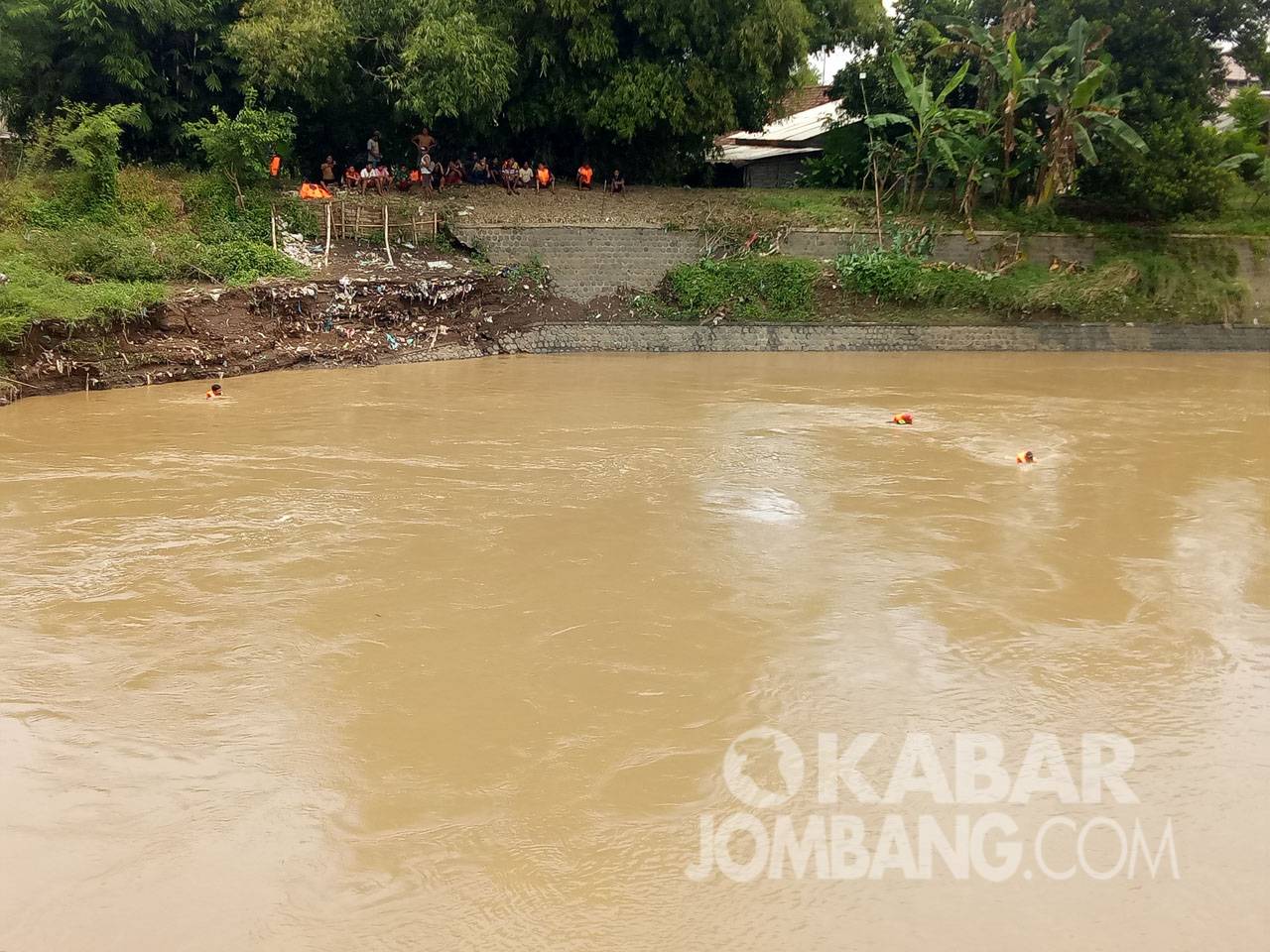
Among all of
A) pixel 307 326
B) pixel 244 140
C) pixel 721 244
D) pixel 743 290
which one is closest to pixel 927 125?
pixel 721 244

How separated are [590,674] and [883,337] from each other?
13.9 m

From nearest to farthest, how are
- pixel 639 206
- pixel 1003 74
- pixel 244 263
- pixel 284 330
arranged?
pixel 284 330 < pixel 244 263 < pixel 1003 74 < pixel 639 206

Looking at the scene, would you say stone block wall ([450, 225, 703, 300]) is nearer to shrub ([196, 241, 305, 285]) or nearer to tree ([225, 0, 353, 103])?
shrub ([196, 241, 305, 285])

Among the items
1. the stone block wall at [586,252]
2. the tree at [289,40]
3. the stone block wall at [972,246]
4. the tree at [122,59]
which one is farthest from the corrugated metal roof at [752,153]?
the tree at [122,59]

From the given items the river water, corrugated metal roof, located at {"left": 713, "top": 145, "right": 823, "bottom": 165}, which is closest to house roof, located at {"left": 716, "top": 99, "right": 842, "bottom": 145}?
corrugated metal roof, located at {"left": 713, "top": 145, "right": 823, "bottom": 165}

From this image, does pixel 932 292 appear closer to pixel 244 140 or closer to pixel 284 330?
pixel 284 330

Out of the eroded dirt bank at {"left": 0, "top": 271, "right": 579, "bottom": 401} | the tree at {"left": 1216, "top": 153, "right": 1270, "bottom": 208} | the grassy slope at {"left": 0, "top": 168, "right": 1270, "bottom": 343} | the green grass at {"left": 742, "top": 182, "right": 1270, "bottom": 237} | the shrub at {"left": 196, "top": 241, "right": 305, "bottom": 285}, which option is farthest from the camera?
the green grass at {"left": 742, "top": 182, "right": 1270, "bottom": 237}

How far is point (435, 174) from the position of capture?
20.4m

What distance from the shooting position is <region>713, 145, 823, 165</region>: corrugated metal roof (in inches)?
983

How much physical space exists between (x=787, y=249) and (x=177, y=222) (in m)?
10.3

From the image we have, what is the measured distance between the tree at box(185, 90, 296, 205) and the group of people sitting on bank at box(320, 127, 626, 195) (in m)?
1.43

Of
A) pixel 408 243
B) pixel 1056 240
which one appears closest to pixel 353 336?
pixel 408 243

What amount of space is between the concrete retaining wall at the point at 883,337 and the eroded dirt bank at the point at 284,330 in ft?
2.98

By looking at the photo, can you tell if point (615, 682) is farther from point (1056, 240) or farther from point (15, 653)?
point (1056, 240)
